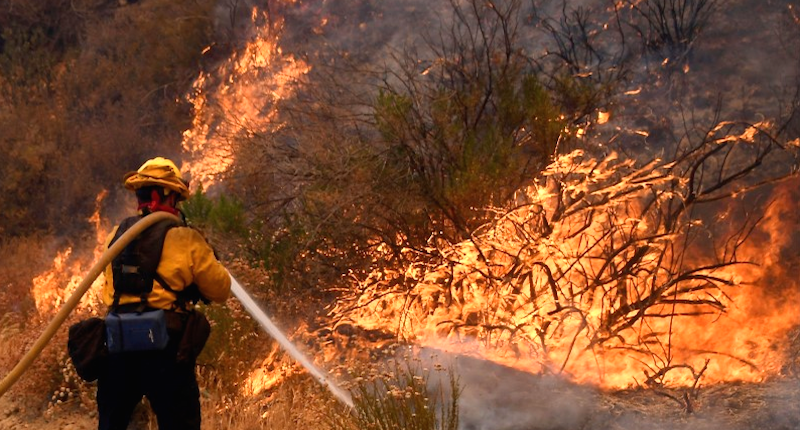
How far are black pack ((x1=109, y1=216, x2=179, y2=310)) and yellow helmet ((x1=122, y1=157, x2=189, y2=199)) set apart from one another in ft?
0.81

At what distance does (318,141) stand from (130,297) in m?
3.80

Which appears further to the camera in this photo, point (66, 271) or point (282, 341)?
point (66, 271)

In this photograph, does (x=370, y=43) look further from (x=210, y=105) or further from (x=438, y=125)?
(x=438, y=125)

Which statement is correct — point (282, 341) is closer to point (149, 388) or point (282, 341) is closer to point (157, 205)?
point (149, 388)

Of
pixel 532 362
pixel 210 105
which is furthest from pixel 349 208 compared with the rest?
pixel 210 105

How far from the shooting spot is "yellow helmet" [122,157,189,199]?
383 centimetres

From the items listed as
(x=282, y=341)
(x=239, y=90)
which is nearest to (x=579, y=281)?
(x=282, y=341)

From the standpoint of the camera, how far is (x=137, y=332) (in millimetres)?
3621

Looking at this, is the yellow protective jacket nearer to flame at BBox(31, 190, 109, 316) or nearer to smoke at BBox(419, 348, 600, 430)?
smoke at BBox(419, 348, 600, 430)

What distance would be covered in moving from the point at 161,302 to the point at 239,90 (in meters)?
8.31

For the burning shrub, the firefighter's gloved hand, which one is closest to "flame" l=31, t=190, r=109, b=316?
the burning shrub

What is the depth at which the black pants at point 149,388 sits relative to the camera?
147 inches

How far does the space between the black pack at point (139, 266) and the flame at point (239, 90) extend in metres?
6.92

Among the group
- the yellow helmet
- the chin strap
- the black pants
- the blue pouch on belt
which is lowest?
the black pants
